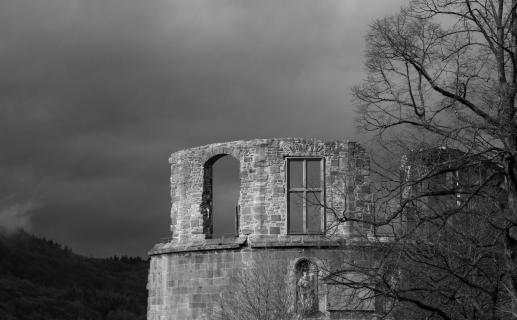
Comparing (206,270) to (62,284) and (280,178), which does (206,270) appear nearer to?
(280,178)

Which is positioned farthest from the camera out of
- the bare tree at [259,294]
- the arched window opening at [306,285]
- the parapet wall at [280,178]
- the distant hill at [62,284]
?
the distant hill at [62,284]

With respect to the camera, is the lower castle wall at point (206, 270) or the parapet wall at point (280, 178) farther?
the parapet wall at point (280, 178)

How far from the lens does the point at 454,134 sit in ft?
52.5

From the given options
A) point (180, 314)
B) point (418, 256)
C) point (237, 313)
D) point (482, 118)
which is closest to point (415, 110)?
point (482, 118)

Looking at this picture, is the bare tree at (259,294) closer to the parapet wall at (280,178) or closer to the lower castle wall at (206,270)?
the lower castle wall at (206,270)

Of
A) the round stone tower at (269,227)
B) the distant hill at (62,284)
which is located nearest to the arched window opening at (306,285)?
the round stone tower at (269,227)

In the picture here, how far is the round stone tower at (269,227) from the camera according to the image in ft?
92.6

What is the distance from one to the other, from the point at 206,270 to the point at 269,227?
227 cm

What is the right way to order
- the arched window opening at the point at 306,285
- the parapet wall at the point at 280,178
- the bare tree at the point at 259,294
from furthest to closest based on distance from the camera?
the parapet wall at the point at 280,178, the arched window opening at the point at 306,285, the bare tree at the point at 259,294

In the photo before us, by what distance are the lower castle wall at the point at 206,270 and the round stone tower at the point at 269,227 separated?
0.03m

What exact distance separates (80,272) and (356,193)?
4794 cm

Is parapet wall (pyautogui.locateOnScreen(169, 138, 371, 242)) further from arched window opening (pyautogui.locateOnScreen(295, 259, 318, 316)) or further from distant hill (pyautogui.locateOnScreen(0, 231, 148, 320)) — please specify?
distant hill (pyautogui.locateOnScreen(0, 231, 148, 320))

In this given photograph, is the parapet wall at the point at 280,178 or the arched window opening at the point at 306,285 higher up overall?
the parapet wall at the point at 280,178

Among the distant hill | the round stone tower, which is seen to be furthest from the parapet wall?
the distant hill
